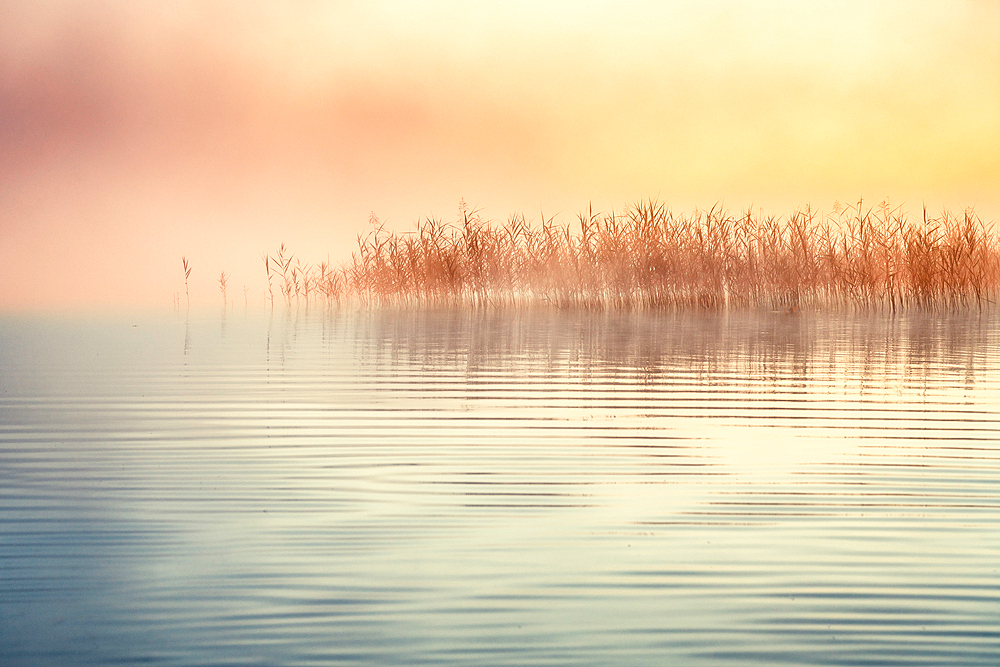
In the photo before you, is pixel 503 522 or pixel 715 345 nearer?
pixel 503 522

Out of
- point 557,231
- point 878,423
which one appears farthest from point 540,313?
point 878,423

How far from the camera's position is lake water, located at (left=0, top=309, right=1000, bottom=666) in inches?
116

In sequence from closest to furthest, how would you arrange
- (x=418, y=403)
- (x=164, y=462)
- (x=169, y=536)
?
(x=169, y=536), (x=164, y=462), (x=418, y=403)

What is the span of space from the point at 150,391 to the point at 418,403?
2.51m

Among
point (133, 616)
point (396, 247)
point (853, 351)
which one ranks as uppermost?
point (396, 247)

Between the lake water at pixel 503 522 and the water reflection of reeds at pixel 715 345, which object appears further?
the water reflection of reeds at pixel 715 345

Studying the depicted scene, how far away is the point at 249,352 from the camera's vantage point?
13266mm

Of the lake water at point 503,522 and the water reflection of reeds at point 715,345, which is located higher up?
the water reflection of reeds at point 715,345

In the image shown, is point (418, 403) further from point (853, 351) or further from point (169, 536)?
point (853, 351)

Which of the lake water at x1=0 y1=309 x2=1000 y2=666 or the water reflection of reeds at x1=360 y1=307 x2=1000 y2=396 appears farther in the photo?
the water reflection of reeds at x1=360 y1=307 x2=1000 y2=396

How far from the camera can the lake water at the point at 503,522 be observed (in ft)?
9.65

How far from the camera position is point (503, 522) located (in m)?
4.15

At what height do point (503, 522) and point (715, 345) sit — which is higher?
point (715, 345)

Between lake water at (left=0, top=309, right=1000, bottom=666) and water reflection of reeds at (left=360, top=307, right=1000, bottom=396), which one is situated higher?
water reflection of reeds at (left=360, top=307, right=1000, bottom=396)
